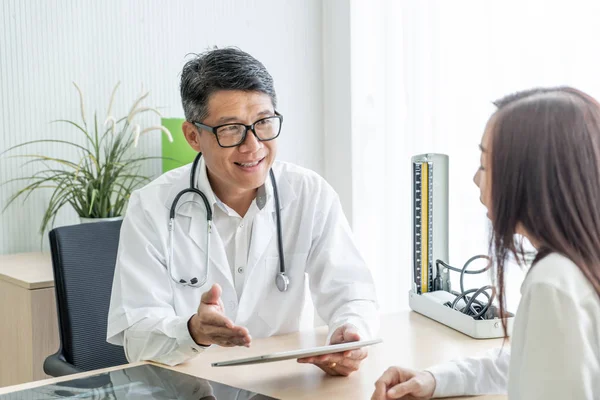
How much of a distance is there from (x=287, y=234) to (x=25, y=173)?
140 centimetres

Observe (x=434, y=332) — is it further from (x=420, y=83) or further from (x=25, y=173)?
(x=25, y=173)

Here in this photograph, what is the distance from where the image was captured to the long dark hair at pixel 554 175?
3.36 ft

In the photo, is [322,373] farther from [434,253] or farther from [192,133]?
[192,133]

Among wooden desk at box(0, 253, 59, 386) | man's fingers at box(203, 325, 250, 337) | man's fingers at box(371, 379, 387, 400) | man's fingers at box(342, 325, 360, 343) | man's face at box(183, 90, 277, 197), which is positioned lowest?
wooden desk at box(0, 253, 59, 386)

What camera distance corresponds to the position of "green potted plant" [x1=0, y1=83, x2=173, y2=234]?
2.82 m

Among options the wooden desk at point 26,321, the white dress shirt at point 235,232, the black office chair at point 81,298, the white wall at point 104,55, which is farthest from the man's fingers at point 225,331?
the white wall at point 104,55

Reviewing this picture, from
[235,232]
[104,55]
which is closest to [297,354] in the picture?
[235,232]

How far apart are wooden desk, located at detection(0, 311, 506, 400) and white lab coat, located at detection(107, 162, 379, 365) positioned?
0.08 m

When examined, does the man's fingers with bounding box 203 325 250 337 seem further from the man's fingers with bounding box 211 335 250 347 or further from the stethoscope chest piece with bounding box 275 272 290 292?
the stethoscope chest piece with bounding box 275 272 290 292

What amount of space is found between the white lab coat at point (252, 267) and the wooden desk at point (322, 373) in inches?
3.1

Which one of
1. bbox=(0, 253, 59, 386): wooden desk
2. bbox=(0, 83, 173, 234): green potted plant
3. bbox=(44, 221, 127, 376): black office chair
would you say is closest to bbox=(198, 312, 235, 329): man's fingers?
bbox=(44, 221, 127, 376): black office chair

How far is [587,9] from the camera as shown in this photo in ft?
7.72

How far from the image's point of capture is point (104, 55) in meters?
3.08

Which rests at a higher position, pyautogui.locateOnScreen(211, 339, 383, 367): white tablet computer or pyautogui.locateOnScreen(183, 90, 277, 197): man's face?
pyautogui.locateOnScreen(183, 90, 277, 197): man's face
